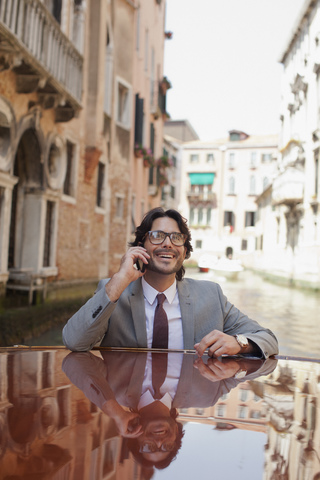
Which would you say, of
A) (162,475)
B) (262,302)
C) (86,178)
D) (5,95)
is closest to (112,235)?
(86,178)

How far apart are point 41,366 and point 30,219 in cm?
778

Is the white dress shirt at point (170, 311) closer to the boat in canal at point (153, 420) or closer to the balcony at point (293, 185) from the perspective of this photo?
the boat in canal at point (153, 420)

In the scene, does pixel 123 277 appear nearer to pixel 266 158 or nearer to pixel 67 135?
pixel 67 135

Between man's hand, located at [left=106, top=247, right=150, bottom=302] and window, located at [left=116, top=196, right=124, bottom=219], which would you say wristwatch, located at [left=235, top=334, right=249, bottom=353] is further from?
window, located at [left=116, top=196, right=124, bottom=219]

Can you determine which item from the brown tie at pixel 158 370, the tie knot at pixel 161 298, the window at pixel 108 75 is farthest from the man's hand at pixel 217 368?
the window at pixel 108 75

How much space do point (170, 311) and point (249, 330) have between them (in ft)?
1.25

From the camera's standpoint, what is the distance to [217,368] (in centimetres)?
200

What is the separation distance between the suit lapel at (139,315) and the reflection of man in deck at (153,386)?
0.24m

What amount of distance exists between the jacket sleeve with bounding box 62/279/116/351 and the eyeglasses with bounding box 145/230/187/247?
400mm

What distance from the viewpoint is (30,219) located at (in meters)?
9.43

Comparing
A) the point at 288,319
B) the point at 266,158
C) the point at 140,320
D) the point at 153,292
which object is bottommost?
the point at 288,319

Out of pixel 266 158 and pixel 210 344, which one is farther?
pixel 266 158

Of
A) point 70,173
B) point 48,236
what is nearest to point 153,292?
point 48,236

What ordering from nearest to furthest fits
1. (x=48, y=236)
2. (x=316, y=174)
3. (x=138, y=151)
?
(x=48, y=236)
(x=138, y=151)
(x=316, y=174)
